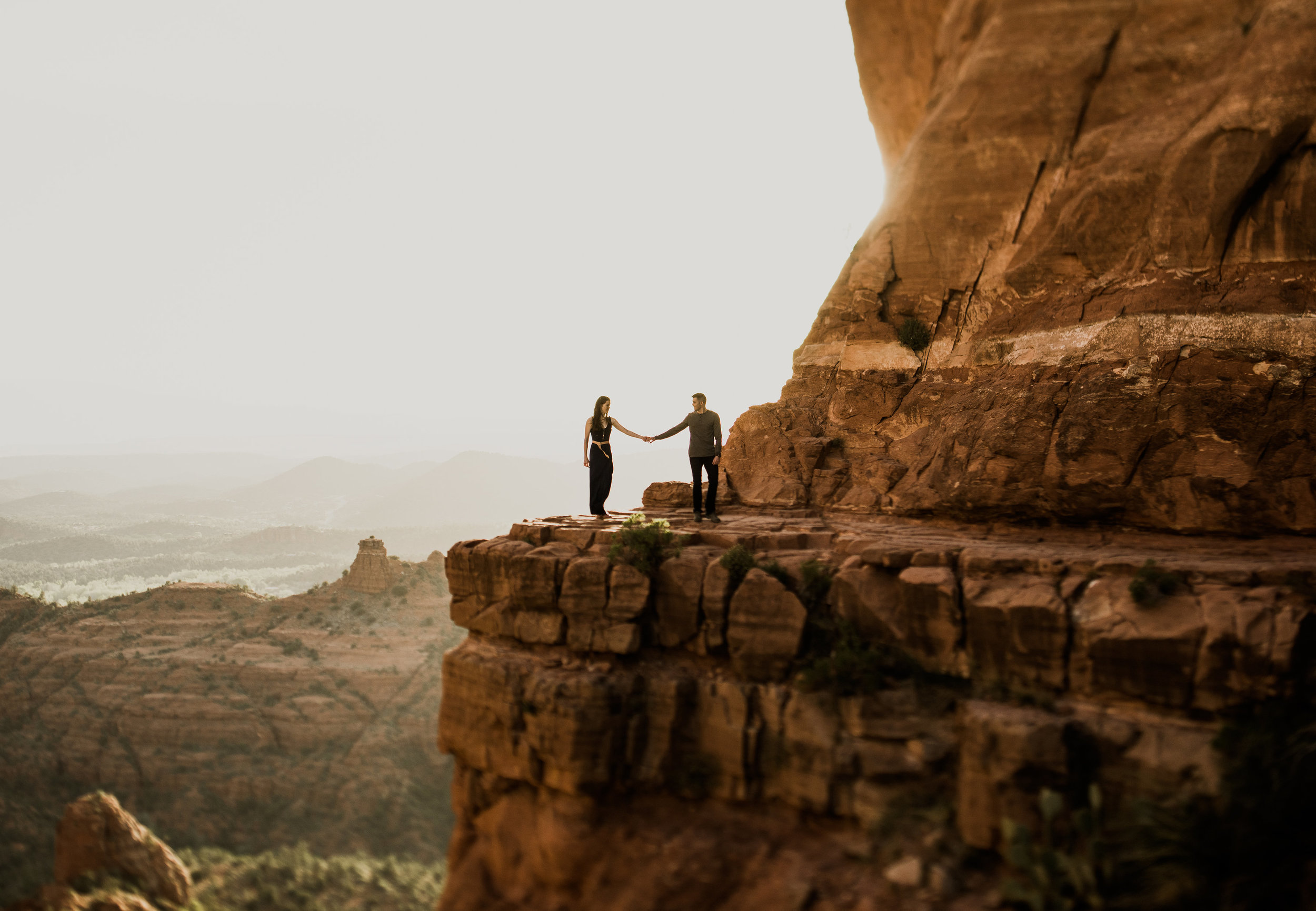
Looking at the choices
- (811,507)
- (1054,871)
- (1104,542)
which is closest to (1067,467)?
(1104,542)

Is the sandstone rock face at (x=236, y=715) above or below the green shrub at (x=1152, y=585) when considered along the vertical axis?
below

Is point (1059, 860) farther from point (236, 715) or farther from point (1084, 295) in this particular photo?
point (236, 715)

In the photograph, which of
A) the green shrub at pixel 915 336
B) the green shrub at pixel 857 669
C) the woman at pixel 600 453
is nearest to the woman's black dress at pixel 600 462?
the woman at pixel 600 453

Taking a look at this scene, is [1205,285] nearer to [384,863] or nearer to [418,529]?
[384,863]

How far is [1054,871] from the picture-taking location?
881 cm

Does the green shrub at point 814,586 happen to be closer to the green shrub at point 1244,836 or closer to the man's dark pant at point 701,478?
the man's dark pant at point 701,478

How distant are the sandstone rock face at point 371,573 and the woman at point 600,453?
37557mm

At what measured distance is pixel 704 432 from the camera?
15531 millimetres

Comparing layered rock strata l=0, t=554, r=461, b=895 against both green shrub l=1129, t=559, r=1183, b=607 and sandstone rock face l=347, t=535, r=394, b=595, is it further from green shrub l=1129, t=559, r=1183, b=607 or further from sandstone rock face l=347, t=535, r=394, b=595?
green shrub l=1129, t=559, r=1183, b=607

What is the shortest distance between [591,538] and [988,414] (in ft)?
27.8

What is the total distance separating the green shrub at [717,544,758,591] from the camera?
12914 millimetres

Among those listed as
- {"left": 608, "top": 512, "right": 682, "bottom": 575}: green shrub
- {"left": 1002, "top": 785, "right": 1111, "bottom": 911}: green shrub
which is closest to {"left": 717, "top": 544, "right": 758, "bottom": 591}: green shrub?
{"left": 608, "top": 512, "right": 682, "bottom": 575}: green shrub

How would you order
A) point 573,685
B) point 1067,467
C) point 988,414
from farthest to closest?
point 988,414 → point 1067,467 → point 573,685

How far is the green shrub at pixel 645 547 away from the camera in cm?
1351
